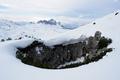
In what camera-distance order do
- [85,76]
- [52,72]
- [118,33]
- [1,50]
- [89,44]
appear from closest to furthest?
[85,76], [52,72], [1,50], [118,33], [89,44]

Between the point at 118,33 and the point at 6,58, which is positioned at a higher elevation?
the point at 118,33

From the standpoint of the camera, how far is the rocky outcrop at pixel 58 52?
977 inches

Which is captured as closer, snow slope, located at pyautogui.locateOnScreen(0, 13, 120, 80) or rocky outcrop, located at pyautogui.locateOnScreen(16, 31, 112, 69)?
snow slope, located at pyautogui.locateOnScreen(0, 13, 120, 80)

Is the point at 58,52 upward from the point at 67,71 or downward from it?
upward

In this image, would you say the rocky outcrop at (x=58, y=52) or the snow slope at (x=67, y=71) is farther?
the rocky outcrop at (x=58, y=52)

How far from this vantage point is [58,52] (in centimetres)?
2844

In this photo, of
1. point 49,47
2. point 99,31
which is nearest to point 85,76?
point 99,31

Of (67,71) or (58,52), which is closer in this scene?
(67,71)

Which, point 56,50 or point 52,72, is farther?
point 56,50

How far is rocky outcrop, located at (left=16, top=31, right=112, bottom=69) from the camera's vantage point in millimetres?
24828

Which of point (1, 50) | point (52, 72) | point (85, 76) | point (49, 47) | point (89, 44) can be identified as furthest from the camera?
point (49, 47)

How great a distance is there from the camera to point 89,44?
83.4 ft

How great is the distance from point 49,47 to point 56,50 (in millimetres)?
935

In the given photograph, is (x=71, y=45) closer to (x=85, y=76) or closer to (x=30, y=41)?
(x=30, y=41)
